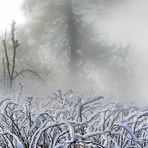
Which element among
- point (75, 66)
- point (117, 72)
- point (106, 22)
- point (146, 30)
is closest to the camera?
point (117, 72)

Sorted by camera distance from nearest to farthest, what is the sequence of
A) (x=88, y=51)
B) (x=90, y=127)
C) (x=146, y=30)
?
(x=90, y=127) < (x=88, y=51) < (x=146, y=30)

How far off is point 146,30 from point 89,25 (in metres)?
6.82

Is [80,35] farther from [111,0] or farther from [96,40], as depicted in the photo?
[111,0]

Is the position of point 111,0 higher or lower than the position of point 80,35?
higher

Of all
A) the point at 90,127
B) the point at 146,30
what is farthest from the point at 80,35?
the point at 90,127

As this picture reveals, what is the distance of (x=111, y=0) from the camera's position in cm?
2756

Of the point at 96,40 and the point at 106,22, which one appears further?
the point at 106,22

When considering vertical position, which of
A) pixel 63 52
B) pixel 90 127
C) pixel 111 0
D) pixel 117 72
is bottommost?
pixel 90 127

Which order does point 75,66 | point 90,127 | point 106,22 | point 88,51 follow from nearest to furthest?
point 90,127, point 75,66, point 88,51, point 106,22

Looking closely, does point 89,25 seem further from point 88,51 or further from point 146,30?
point 146,30

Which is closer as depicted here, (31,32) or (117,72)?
(117,72)

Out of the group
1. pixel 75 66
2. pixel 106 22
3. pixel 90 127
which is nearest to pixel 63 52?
pixel 75 66

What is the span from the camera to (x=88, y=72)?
21875 millimetres

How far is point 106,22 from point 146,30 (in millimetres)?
4201
